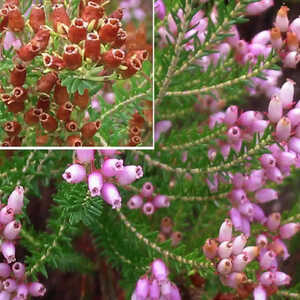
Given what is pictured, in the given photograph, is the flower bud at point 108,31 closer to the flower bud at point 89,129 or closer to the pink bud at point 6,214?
the flower bud at point 89,129

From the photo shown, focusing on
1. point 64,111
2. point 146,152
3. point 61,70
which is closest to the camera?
point 61,70

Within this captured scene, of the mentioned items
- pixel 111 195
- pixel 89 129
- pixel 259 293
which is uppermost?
pixel 89 129

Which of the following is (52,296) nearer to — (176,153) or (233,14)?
(176,153)

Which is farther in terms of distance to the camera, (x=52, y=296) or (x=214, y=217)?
(x=52, y=296)

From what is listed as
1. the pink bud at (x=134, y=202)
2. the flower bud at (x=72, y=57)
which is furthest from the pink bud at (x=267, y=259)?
the flower bud at (x=72, y=57)

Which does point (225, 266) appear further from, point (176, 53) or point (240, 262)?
point (176, 53)

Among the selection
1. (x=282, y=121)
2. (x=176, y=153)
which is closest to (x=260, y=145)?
(x=282, y=121)

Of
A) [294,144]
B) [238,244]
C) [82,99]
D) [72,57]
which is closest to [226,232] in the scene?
[238,244]
